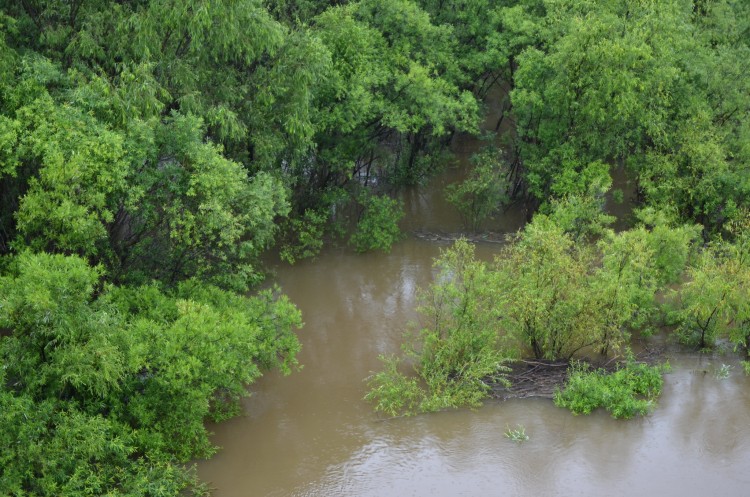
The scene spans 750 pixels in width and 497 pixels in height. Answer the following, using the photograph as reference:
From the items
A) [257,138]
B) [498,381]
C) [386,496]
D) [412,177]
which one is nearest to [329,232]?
[412,177]

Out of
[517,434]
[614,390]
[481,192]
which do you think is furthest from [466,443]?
[481,192]

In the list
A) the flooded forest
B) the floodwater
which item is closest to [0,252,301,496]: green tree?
the flooded forest

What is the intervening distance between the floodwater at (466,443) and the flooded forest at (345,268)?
6 cm

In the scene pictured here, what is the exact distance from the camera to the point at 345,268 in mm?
21797

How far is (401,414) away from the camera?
598 inches

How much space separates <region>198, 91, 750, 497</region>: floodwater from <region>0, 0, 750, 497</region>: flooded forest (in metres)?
0.06

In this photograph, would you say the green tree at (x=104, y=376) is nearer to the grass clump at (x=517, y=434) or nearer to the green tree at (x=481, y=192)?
the grass clump at (x=517, y=434)

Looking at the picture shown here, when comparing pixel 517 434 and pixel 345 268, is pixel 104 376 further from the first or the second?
pixel 345 268

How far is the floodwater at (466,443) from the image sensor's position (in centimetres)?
1338

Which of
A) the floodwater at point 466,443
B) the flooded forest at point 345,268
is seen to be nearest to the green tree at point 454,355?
the flooded forest at point 345,268

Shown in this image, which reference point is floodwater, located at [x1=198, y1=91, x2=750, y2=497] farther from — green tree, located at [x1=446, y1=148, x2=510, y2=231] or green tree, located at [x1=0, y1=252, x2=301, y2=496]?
green tree, located at [x1=446, y1=148, x2=510, y2=231]

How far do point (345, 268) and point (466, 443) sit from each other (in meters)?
8.44

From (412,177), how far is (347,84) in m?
6.06

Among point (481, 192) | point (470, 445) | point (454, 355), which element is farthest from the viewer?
point (481, 192)
